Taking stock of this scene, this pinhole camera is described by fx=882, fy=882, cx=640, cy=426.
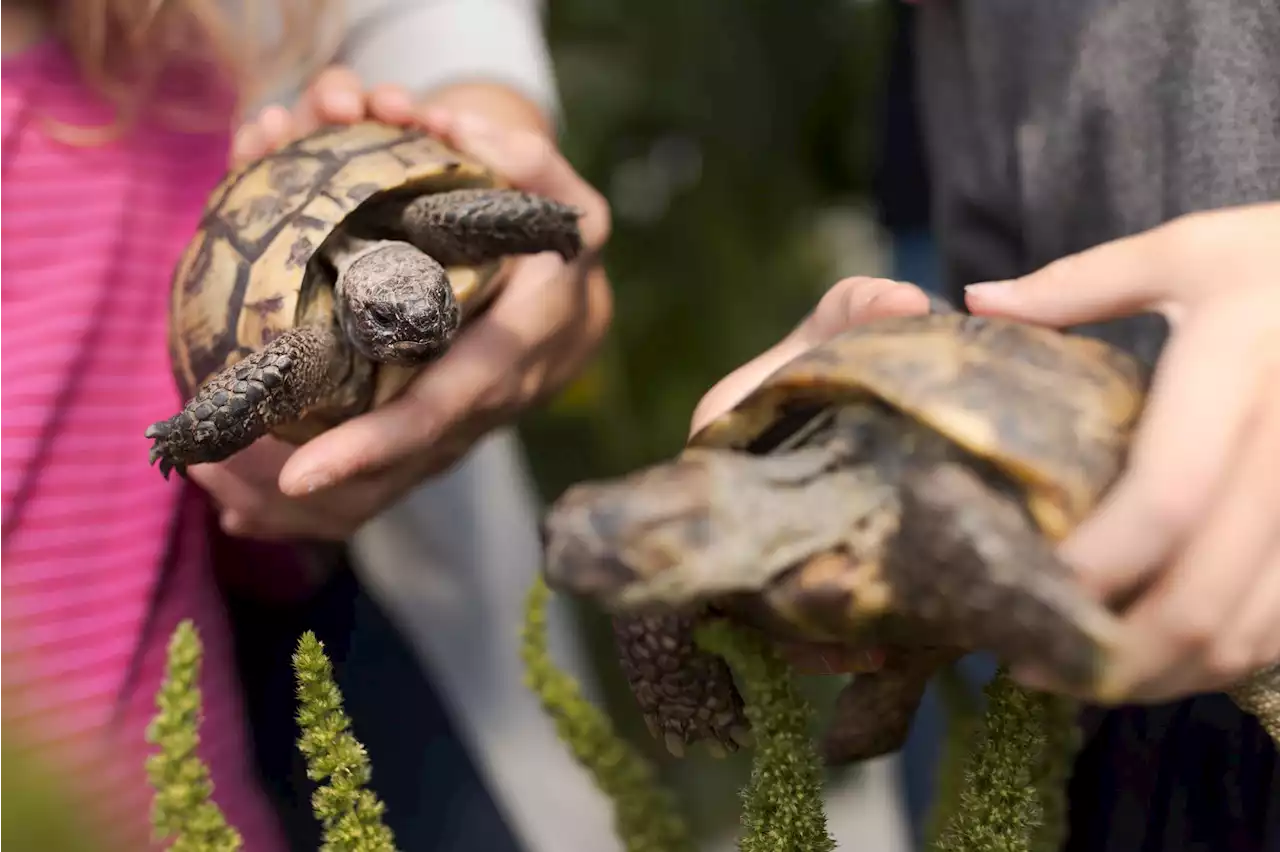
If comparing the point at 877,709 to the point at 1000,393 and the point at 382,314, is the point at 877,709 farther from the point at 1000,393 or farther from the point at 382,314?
the point at 382,314

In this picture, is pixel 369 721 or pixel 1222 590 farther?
pixel 369 721

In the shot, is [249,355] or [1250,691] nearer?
[1250,691]

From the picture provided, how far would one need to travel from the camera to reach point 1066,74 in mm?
690

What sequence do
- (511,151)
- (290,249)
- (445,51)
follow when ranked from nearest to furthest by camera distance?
(290,249)
(511,151)
(445,51)

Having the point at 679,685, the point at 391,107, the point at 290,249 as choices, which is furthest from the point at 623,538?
the point at 391,107

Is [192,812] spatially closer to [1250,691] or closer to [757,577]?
[757,577]

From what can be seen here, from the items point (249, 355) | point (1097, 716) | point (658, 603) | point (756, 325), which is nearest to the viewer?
point (658, 603)

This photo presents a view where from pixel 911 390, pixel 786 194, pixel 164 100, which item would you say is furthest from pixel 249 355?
pixel 786 194

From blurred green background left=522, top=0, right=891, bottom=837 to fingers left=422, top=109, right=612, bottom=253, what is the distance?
2.10 feet

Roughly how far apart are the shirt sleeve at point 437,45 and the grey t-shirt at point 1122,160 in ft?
1.37

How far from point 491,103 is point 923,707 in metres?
0.66

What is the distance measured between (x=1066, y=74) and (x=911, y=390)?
0.46m

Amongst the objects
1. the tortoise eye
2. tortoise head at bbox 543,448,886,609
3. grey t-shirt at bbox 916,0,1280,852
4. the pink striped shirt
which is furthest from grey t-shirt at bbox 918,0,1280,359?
the pink striped shirt

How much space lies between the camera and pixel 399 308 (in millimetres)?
599
